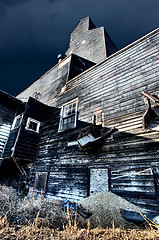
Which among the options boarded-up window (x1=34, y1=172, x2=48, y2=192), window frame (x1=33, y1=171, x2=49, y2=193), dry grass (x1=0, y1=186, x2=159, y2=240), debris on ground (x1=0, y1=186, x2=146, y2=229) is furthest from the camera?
boarded-up window (x1=34, y1=172, x2=48, y2=192)

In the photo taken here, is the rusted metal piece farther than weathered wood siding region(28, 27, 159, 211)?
Yes

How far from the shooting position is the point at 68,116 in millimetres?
8805

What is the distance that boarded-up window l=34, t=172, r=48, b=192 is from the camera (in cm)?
779

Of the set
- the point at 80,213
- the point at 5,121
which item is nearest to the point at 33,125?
the point at 5,121

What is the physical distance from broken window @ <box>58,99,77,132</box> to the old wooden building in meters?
0.07

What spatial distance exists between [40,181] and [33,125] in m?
4.02

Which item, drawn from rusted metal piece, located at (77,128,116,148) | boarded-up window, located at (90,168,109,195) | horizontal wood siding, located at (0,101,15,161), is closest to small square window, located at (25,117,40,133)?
horizontal wood siding, located at (0,101,15,161)

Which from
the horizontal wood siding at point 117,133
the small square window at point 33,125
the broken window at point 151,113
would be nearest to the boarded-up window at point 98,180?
the horizontal wood siding at point 117,133

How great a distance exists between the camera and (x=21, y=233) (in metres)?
2.44

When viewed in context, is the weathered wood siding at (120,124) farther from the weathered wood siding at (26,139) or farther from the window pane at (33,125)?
the window pane at (33,125)

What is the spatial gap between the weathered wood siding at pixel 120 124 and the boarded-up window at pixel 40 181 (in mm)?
375

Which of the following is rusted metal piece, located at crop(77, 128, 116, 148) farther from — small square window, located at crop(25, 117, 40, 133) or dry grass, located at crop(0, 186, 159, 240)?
small square window, located at crop(25, 117, 40, 133)

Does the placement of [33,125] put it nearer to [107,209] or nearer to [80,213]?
[80,213]

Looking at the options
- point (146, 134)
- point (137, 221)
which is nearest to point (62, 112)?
point (146, 134)
